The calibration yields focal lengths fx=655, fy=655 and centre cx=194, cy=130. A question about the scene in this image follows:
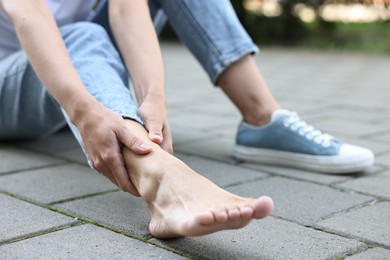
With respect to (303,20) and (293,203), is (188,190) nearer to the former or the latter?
(293,203)

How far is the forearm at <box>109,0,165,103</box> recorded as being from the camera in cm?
149

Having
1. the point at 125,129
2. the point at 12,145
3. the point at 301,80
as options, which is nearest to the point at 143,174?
the point at 125,129

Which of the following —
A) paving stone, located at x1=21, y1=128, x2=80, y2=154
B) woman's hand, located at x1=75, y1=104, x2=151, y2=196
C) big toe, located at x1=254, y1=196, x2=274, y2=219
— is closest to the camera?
big toe, located at x1=254, y1=196, x2=274, y2=219

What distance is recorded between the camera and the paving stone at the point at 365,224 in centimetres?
129

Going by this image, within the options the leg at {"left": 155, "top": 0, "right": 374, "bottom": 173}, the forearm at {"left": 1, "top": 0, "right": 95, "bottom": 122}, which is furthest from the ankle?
the forearm at {"left": 1, "top": 0, "right": 95, "bottom": 122}

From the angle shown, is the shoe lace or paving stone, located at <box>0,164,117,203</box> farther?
the shoe lace

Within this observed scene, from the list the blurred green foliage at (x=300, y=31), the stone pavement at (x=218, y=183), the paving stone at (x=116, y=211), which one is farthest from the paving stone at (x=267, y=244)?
the blurred green foliage at (x=300, y=31)

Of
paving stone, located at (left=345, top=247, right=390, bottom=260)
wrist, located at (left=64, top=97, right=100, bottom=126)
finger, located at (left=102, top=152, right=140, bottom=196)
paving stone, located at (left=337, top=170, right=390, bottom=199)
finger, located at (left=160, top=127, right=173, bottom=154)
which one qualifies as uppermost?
wrist, located at (left=64, top=97, right=100, bottom=126)

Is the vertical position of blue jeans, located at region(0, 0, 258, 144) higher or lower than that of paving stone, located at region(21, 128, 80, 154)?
higher

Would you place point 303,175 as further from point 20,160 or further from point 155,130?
point 20,160

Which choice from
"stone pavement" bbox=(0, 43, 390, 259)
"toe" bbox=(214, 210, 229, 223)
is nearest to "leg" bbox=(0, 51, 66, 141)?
"stone pavement" bbox=(0, 43, 390, 259)

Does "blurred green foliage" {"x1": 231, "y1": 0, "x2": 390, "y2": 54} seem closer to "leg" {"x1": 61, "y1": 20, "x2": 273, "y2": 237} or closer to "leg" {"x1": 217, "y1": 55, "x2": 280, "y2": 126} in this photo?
"leg" {"x1": 217, "y1": 55, "x2": 280, "y2": 126}

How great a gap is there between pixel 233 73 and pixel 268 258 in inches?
32.7

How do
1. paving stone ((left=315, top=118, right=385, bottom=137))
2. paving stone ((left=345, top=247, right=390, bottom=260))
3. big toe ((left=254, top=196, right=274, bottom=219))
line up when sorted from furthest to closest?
paving stone ((left=315, top=118, right=385, bottom=137)) < paving stone ((left=345, top=247, right=390, bottom=260)) < big toe ((left=254, top=196, right=274, bottom=219))
